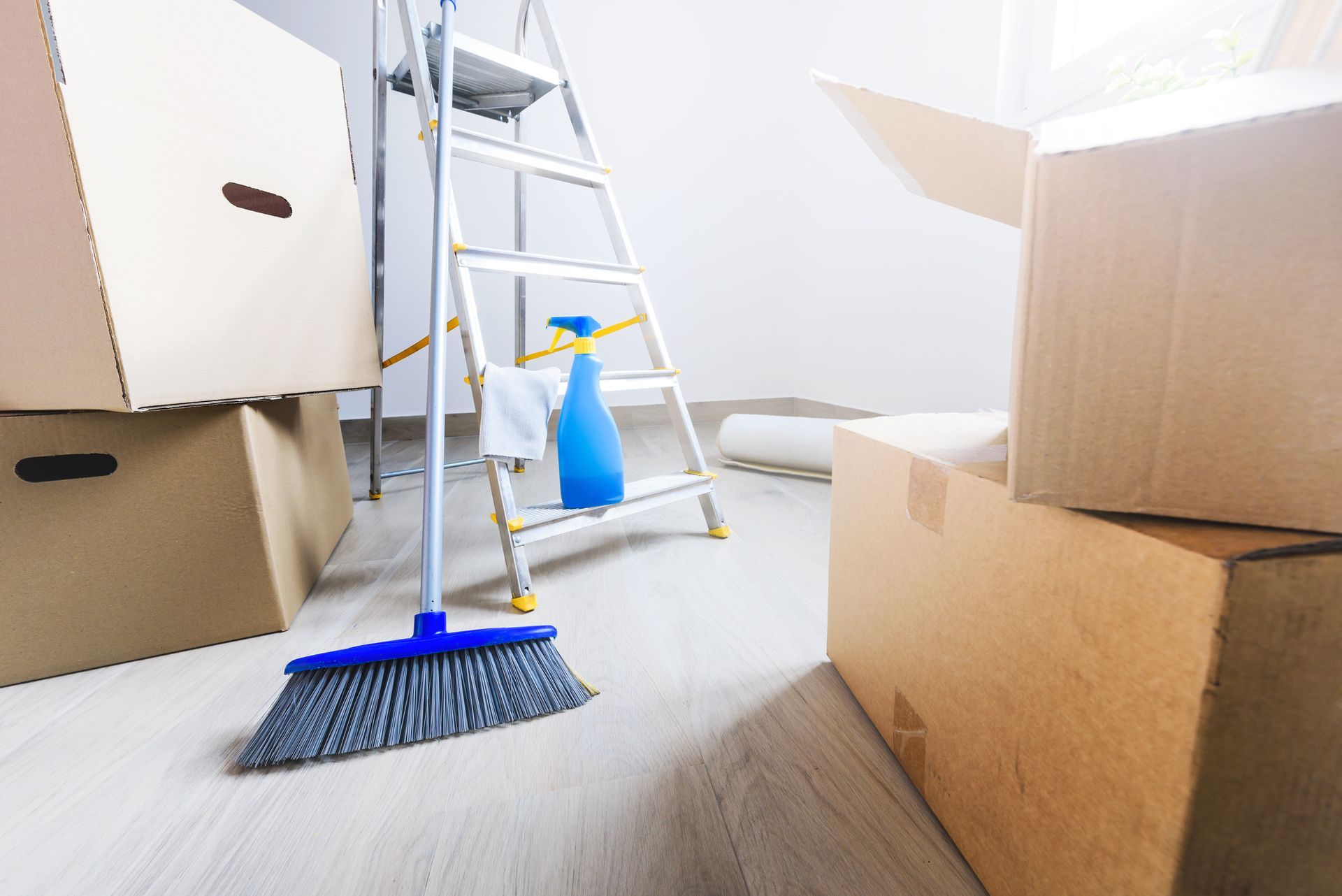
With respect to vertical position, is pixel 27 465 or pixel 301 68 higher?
pixel 301 68

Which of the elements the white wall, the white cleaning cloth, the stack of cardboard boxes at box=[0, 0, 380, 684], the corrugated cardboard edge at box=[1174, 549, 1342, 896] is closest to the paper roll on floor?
the white wall

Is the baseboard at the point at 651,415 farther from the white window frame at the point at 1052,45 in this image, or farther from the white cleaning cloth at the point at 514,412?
the white cleaning cloth at the point at 514,412

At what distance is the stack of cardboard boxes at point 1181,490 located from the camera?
0.23 metres

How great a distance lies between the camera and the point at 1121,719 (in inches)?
10.9

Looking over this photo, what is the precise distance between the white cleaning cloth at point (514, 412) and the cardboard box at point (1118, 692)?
553mm

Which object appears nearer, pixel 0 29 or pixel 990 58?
pixel 0 29

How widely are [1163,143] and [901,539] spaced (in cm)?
33

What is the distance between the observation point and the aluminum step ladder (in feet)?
2.88

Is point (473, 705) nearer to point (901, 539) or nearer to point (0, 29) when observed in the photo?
point (901, 539)

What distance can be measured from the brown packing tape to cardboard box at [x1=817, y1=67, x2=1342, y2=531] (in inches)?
5.3

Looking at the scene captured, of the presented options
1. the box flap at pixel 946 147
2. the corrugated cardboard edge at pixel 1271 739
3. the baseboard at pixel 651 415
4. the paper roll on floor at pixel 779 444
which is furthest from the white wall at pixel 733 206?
the corrugated cardboard edge at pixel 1271 739

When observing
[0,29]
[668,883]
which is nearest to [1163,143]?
[668,883]

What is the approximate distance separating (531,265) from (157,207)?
454 mm

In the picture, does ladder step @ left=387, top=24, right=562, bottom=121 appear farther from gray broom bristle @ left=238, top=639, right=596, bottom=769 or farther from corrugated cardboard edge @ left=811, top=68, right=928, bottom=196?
gray broom bristle @ left=238, top=639, right=596, bottom=769
